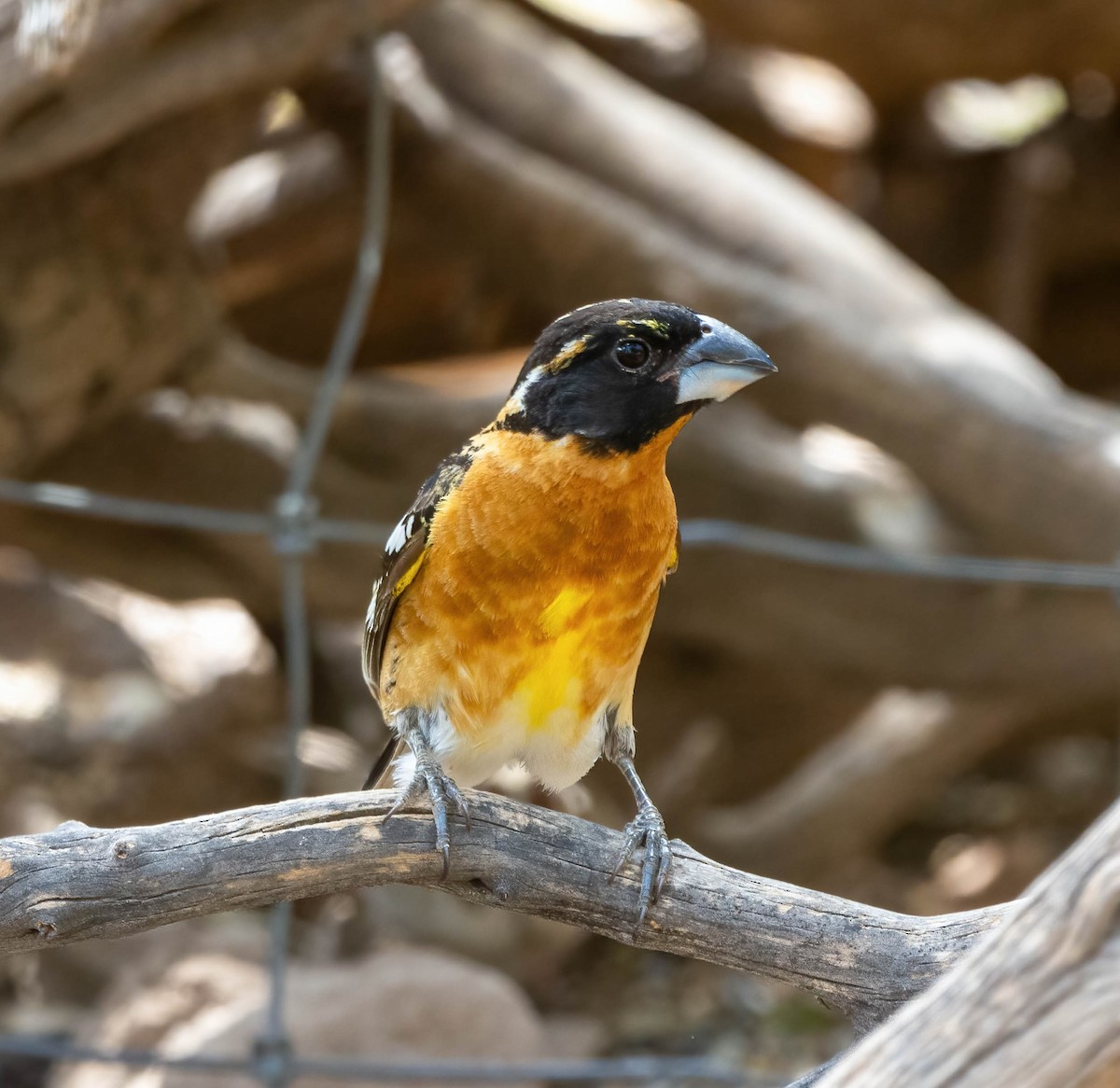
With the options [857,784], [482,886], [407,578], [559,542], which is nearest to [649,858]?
[482,886]

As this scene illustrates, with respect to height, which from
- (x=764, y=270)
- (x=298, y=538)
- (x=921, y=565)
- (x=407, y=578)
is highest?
(x=764, y=270)

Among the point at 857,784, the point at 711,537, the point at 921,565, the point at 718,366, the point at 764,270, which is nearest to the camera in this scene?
the point at 718,366

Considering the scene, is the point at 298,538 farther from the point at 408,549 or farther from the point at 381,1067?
the point at 381,1067

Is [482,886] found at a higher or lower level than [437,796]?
lower

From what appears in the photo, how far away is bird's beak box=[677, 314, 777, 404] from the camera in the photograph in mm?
2674

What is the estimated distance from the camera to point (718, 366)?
2.69 m

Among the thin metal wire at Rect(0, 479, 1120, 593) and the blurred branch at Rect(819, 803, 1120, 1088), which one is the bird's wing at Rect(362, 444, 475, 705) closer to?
the thin metal wire at Rect(0, 479, 1120, 593)

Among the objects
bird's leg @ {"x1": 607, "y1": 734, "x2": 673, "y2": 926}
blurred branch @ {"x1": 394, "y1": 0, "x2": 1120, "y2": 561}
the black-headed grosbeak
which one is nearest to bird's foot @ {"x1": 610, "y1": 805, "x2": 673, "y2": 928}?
bird's leg @ {"x1": 607, "y1": 734, "x2": 673, "y2": 926}

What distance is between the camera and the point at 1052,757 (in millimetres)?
9016

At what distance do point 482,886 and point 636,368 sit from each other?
100cm

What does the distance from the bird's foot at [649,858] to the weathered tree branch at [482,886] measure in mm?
16

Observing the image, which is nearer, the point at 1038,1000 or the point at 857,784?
the point at 1038,1000

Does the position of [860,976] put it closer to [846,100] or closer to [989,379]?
[989,379]

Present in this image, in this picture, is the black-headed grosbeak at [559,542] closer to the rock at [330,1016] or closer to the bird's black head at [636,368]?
the bird's black head at [636,368]
